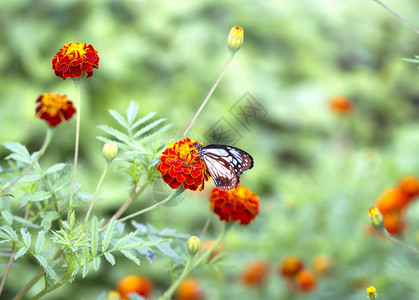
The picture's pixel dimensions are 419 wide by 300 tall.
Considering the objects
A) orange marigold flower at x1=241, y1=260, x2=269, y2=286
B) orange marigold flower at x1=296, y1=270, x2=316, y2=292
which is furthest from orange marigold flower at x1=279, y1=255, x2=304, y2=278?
orange marigold flower at x1=241, y1=260, x2=269, y2=286

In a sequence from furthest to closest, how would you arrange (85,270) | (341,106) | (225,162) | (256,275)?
(341,106) < (256,275) < (225,162) < (85,270)

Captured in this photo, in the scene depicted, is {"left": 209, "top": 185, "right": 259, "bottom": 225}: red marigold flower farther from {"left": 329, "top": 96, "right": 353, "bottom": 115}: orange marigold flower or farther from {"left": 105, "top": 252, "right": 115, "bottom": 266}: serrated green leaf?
{"left": 329, "top": 96, "right": 353, "bottom": 115}: orange marigold flower

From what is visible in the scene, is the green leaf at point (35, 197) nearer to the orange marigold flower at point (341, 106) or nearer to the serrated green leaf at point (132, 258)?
the serrated green leaf at point (132, 258)

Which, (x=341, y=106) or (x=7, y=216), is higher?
(x=341, y=106)

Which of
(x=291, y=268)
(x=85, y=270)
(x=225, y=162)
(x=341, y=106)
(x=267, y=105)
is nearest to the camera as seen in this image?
(x=85, y=270)

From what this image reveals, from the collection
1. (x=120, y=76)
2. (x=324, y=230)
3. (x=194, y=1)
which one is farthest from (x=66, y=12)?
(x=324, y=230)

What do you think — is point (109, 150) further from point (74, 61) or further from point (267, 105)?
point (267, 105)

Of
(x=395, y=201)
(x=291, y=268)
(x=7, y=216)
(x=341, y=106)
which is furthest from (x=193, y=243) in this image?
(x=341, y=106)
